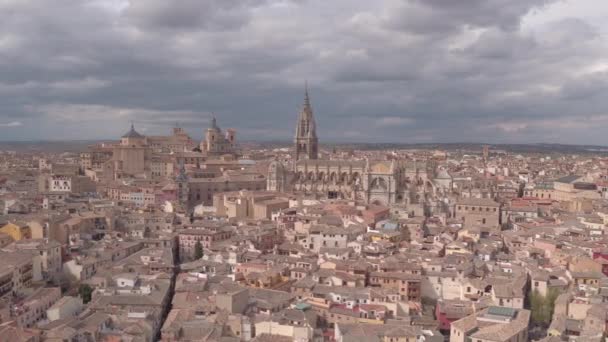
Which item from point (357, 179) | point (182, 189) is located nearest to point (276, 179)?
point (357, 179)

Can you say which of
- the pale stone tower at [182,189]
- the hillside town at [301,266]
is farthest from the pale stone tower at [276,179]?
the pale stone tower at [182,189]

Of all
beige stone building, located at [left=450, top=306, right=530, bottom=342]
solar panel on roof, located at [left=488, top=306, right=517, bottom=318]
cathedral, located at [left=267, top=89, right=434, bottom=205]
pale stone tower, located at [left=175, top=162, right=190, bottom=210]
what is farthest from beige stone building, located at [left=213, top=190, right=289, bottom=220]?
beige stone building, located at [left=450, top=306, right=530, bottom=342]

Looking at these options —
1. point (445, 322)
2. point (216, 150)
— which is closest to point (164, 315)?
point (445, 322)

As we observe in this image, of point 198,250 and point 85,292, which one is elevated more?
point 198,250

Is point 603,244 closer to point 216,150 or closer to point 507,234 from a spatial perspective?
point 507,234

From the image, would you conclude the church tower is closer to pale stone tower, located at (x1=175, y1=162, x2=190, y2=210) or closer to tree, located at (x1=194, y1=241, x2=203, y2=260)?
pale stone tower, located at (x1=175, y1=162, x2=190, y2=210)

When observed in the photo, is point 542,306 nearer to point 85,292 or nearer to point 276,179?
point 85,292
